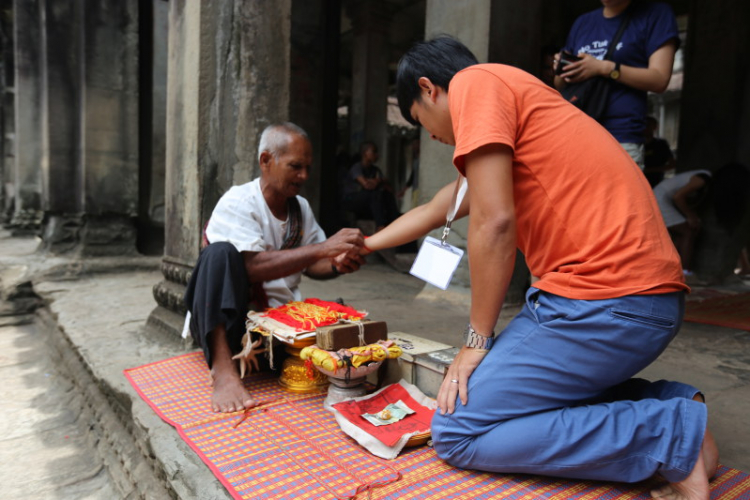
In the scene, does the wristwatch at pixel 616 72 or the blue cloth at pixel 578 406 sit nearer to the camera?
the blue cloth at pixel 578 406

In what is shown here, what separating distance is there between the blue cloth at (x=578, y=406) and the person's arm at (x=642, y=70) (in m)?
1.46

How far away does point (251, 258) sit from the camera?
2209mm

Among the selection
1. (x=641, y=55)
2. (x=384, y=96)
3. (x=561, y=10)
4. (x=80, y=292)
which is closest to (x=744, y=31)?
(x=561, y=10)

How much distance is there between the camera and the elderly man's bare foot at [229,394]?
198 cm

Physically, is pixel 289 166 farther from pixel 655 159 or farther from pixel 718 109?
pixel 718 109

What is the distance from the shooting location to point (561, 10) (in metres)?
8.07

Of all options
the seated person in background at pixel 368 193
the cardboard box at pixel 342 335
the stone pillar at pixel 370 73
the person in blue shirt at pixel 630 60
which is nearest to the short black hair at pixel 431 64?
the cardboard box at pixel 342 335

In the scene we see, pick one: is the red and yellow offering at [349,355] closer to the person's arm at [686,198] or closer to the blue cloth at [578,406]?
the blue cloth at [578,406]

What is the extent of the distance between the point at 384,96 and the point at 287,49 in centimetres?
575

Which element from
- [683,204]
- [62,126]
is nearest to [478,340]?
[683,204]

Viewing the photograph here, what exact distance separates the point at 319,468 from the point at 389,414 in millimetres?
347

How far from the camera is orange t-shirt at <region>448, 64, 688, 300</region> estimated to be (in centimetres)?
142

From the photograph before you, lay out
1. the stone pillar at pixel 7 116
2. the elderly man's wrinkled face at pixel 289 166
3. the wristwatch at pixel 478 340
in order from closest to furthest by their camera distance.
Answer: the wristwatch at pixel 478 340 → the elderly man's wrinkled face at pixel 289 166 → the stone pillar at pixel 7 116

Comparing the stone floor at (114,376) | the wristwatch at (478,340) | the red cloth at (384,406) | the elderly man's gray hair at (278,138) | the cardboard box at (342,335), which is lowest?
the stone floor at (114,376)
